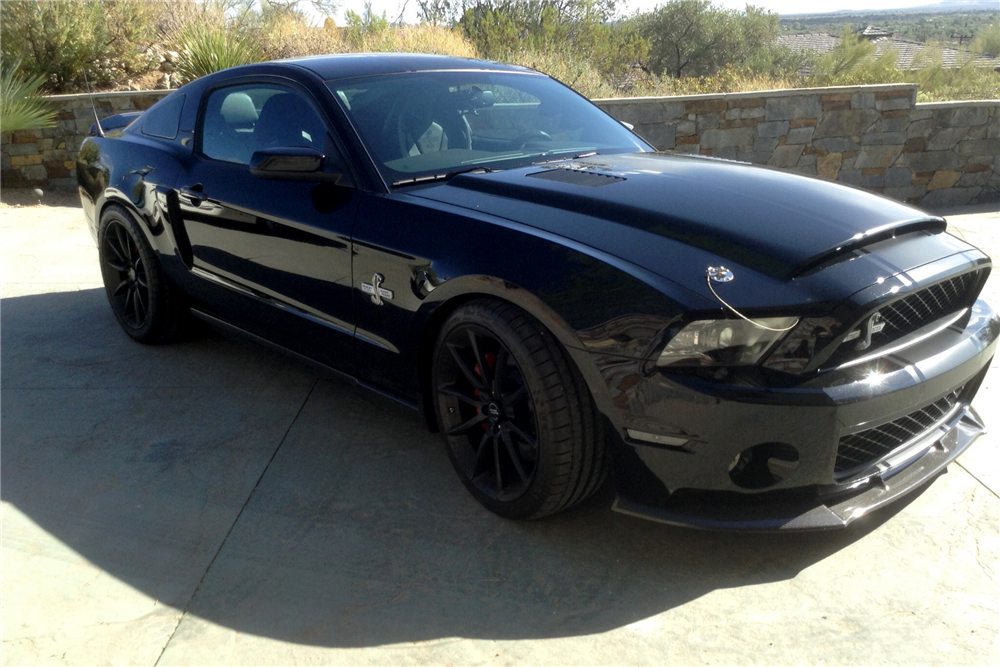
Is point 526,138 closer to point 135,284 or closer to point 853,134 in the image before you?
point 135,284

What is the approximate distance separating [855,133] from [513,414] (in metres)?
7.23

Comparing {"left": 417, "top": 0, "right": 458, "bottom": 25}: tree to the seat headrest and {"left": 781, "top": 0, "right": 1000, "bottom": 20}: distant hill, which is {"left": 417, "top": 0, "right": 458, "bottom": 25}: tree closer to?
the seat headrest

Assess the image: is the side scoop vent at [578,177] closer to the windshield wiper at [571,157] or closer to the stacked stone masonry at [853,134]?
the windshield wiper at [571,157]

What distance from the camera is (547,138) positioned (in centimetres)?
372

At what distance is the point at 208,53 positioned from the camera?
33.1 feet

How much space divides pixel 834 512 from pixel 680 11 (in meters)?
23.0

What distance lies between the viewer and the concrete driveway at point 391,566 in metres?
2.35

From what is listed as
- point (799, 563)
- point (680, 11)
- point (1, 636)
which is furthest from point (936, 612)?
point (680, 11)

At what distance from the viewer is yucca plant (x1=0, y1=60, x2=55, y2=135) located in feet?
28.1

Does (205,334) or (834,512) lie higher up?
(834,512)

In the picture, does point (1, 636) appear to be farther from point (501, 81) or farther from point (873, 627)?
point (501, 81)

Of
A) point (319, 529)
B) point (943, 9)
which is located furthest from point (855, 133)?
point (943, 9)

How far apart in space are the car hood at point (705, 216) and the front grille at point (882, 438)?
470 mm

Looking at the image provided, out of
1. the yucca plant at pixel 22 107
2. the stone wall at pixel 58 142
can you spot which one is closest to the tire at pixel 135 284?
the yucca plant at pixel 22 107
